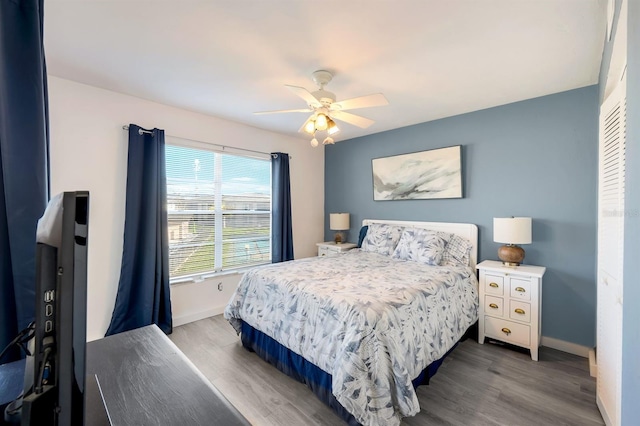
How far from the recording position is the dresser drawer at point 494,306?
8.80ft

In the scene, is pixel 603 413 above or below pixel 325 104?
below

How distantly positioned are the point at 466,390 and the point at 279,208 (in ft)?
9.70

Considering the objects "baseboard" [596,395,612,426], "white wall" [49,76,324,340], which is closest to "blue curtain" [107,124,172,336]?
"white wall" [49,76,324,340]

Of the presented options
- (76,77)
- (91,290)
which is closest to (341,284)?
(91,290)

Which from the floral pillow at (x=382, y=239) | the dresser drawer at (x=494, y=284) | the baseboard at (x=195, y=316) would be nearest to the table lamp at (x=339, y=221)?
the floral pillow at (x=382, y=239)

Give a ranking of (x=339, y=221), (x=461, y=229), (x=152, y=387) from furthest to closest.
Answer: (x=339, y=221)
(x=461, y=229)
(x=152, y=387)

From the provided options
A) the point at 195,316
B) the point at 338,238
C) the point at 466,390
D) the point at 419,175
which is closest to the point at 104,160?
the point at 195,316

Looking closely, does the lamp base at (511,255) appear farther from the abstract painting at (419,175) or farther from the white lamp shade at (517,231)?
the abstract painting at (419,175)

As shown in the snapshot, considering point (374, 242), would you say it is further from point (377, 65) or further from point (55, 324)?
point (55, 324)

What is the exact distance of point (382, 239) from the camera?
→ 3.65m

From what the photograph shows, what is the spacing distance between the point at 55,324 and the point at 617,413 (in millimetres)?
2371

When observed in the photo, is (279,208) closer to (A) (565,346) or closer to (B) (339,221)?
(B) (339,221)

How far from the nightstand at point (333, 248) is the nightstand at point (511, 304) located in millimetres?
1872

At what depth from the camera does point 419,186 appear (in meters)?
3.67
